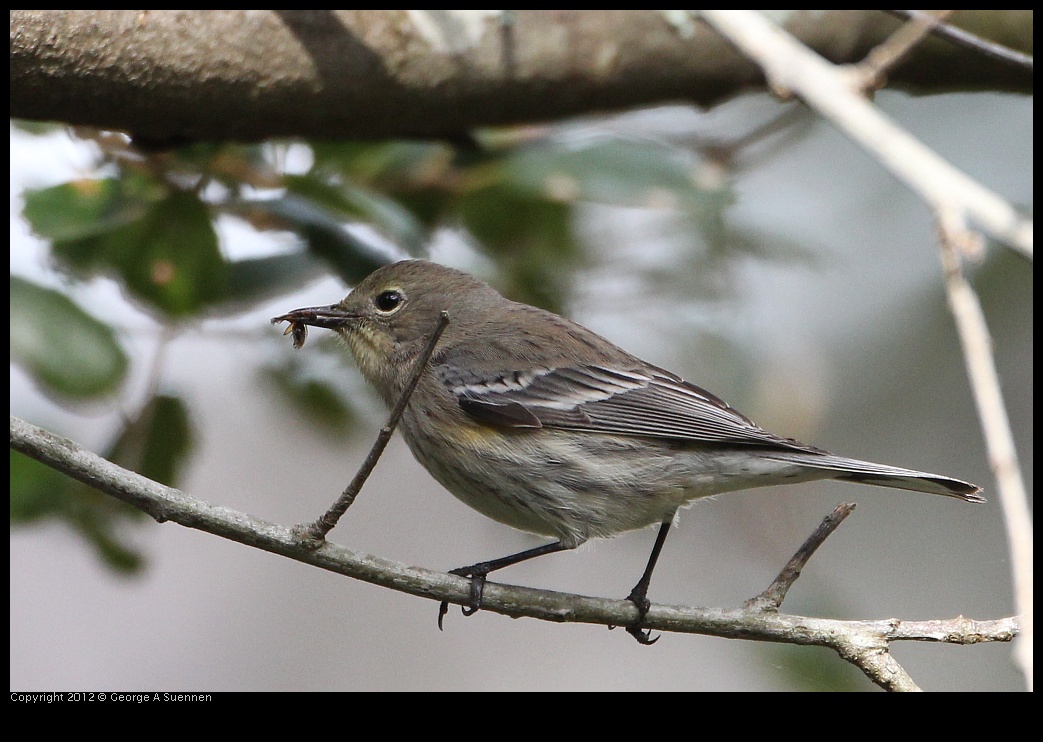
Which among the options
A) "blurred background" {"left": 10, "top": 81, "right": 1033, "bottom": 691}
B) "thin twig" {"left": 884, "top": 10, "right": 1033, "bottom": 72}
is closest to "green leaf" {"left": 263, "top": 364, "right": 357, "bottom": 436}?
"blurred background" {"left": 10, "top": 81, "right": 1033, "bottom": 691}

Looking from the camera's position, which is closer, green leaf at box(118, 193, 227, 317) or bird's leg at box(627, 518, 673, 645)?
bird's leg at box(627, 518, 673, 645)

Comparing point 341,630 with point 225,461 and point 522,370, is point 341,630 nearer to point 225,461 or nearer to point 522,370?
point 225,461

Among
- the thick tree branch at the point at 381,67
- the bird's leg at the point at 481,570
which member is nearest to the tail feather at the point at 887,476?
the bird's leg at the point at 481,570

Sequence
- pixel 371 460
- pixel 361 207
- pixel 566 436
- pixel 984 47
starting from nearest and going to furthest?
pixel 371 460 < pixel 984 47 < pixel 361 207 < pixel 566 436

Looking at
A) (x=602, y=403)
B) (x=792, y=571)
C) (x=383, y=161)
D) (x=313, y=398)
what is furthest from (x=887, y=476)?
(x=383, y=161)

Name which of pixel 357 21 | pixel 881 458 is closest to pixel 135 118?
pixel 357 21

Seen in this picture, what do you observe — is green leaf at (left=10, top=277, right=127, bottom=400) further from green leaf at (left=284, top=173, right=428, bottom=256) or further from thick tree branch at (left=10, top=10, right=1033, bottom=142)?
green leaf at (left=284, top=173, right=428, bottom=256)

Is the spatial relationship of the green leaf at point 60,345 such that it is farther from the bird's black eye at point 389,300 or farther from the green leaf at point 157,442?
the bird's black eye at point 389,300

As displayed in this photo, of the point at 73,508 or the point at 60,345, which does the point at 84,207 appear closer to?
the point at 60,345
